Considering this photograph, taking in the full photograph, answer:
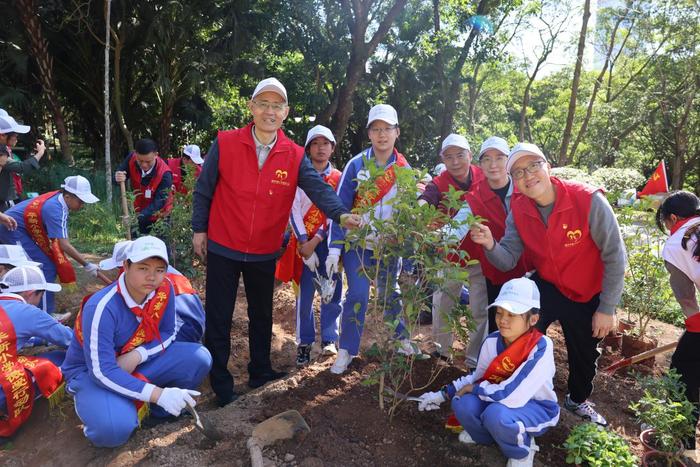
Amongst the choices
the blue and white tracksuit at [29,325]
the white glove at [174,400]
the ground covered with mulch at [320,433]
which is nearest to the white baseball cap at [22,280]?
the blue and white tracksuit at [29,325]

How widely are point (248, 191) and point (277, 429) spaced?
4.39 ft

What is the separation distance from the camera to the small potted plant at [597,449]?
90.9 inches

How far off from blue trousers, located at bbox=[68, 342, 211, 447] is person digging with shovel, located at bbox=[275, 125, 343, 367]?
914 mm

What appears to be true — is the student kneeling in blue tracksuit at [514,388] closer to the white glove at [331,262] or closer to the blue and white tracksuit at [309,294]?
the white glove at [331,262]

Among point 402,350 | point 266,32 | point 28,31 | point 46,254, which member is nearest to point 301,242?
point 402,350

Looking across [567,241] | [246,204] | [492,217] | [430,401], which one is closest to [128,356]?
[246,204]

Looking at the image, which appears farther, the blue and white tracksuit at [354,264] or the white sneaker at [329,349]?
the white sneaker at [329,349]

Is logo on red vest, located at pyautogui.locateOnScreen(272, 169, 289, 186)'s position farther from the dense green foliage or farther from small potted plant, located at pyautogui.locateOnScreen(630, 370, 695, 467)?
the dense green foliage

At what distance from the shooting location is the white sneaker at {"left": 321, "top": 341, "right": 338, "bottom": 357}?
12.9ft

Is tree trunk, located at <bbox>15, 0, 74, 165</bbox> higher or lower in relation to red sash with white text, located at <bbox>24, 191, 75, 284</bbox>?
higher

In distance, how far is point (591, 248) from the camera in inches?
111

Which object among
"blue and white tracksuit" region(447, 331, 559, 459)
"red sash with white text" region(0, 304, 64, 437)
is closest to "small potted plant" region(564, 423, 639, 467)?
"blue and white tracksuit" region(447, 331, 559, 459)

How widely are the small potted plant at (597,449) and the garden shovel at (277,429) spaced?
1.31 m

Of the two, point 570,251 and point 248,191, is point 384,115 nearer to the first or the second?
point 248,191
